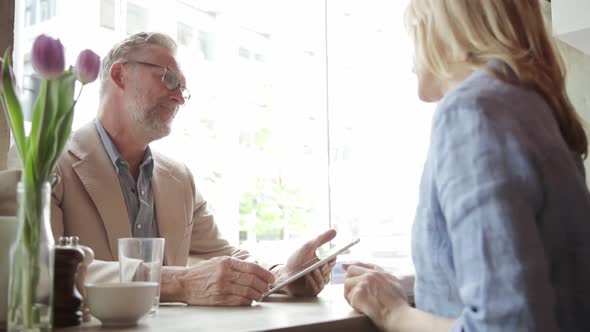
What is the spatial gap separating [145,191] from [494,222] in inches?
60.1

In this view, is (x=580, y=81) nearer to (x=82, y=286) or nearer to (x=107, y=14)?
(x=107, y=14)

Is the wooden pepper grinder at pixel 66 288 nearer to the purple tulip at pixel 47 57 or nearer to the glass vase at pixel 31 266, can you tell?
the glass vase at pixel 31 266

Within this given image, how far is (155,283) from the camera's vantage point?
115 centimetres

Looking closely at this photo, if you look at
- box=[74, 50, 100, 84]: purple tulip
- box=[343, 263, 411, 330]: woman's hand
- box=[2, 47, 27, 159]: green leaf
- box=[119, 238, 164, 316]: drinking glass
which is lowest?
box=[343, 263, 411, 330]: woman's hand

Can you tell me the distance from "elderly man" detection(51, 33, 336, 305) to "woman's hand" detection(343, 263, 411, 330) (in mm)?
246

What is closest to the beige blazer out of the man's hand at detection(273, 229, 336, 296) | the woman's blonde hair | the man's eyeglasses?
the man's eyeglasses

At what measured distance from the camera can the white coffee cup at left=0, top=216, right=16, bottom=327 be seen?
39.6 inches

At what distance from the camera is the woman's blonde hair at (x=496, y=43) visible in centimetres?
107

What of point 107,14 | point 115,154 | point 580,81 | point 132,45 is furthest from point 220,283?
point 580,81

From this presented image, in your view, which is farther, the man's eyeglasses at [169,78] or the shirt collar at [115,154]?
the man's eyeglasses at [169,78]

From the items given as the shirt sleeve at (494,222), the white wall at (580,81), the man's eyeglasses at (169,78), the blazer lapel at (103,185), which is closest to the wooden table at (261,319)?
the shirt sleeve at (494,222)

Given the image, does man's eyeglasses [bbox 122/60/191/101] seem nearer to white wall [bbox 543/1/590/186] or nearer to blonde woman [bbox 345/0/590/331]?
blonde woman [bbox 345/0/590/331]

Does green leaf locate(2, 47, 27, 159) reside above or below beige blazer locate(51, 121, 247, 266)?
above

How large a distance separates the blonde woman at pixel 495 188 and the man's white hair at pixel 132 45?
1.38 m
